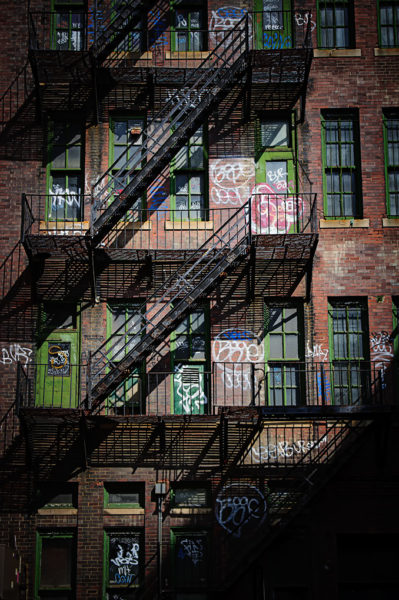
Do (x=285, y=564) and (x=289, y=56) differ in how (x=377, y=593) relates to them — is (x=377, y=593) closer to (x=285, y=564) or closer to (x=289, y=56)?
(x=285, y=564)

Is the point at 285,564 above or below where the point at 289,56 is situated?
below

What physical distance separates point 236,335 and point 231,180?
3.58 meters

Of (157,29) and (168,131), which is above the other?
(157,29)

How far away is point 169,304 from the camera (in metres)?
18.7

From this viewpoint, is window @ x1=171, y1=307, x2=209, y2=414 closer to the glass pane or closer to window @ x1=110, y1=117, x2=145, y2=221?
window @ x1=110, y1=117, x2=145, y2=221

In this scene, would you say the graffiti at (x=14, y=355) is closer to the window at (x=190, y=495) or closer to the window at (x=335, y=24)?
the window at (x=190, y=495)

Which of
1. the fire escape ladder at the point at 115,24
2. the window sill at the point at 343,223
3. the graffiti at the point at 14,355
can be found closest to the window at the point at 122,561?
the graffiti at the point at 14,355

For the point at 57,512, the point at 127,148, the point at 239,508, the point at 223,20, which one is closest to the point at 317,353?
the point at 239,508

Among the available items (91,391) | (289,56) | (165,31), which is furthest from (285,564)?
(165,31)

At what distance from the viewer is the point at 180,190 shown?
783 inches

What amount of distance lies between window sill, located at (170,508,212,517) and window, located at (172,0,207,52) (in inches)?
417

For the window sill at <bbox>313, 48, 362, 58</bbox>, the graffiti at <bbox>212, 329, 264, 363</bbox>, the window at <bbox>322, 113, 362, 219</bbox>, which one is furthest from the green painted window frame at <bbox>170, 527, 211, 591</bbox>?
the window sill at <bbox>313, 48, 362, 58</bbox>

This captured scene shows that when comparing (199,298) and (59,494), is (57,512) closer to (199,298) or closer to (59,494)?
(59,494)

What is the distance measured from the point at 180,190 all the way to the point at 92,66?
3.41 meters
